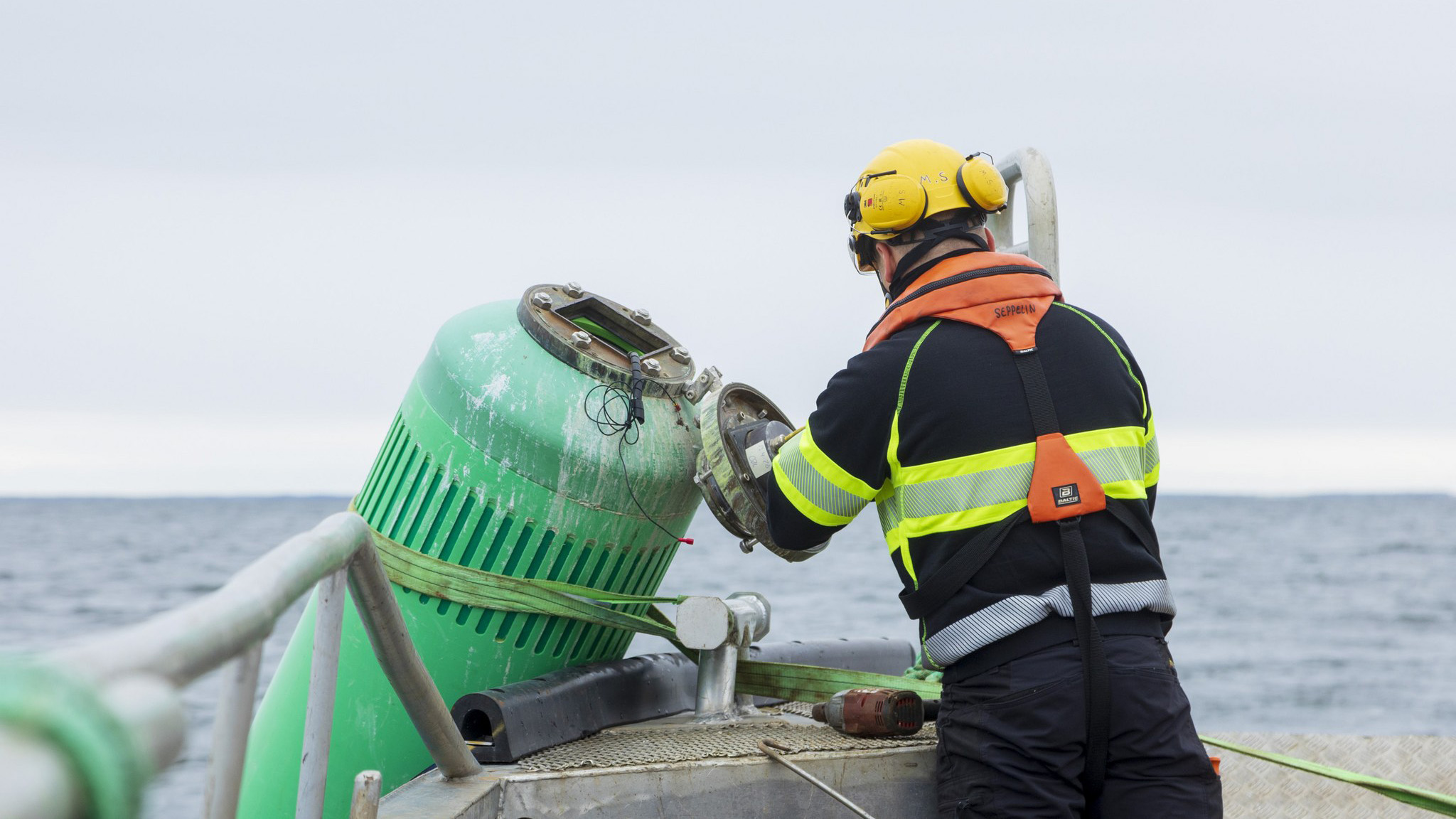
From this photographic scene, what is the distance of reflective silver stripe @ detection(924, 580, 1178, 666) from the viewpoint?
264cm

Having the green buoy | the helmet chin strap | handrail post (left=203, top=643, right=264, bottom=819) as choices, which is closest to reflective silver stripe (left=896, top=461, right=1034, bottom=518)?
the helmet chin strap

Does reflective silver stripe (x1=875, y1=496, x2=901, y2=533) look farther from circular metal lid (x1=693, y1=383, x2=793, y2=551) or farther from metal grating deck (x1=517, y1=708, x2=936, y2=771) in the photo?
metal grating deck (x1=517, y1=708, x2=936, y2=771)

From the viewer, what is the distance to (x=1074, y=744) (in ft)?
8.52

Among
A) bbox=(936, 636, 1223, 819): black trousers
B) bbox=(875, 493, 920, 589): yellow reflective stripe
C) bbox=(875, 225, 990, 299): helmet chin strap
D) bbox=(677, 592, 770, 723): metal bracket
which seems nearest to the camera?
bbox=(936, 636, 1223, 819): black trousers

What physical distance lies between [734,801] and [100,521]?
87.7 metres

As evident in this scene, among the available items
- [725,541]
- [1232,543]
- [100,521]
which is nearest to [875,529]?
[725,541]

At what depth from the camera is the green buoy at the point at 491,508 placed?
3.34 metres

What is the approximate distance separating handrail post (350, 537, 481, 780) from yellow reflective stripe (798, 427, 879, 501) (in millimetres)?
936

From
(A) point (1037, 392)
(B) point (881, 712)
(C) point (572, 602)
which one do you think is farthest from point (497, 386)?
(A) point (1037, 392)

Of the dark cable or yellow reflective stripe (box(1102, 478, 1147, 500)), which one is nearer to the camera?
yellow reflective stripe (box(1102, 478, 1147, 500))

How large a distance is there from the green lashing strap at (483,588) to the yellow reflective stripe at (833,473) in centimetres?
87

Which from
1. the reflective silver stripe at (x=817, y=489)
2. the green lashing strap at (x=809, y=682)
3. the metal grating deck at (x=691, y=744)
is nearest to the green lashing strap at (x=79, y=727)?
the reflective silver stripe at (x=817, y=489)

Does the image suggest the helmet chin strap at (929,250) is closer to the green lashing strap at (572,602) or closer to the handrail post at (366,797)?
the green lashing strap at (572,602)

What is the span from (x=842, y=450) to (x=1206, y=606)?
31.3m
